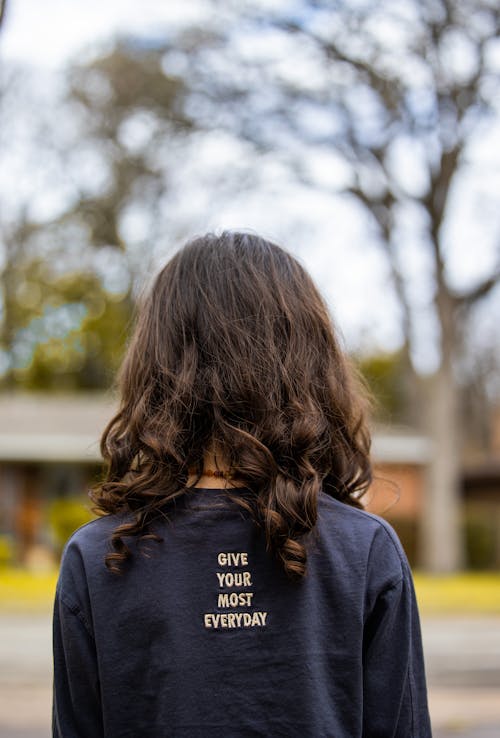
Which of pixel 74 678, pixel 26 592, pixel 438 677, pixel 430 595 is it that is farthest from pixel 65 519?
pixel 74 678

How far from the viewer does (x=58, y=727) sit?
158 cm

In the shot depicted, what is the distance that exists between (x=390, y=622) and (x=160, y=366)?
56 centimetres

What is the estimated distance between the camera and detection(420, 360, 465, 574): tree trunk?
20891mm

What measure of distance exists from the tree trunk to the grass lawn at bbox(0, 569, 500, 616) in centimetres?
237

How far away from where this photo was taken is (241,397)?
158 centimetres

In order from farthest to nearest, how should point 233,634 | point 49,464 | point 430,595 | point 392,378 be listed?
point 392,378, point 49,464, point 430,595, point 233,634

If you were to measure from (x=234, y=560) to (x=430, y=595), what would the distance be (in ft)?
44.5

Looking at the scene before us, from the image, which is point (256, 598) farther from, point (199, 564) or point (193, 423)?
point (193, 423)

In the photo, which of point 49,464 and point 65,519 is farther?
point 49,464

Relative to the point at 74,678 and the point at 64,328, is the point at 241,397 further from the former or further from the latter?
the point at 64,328

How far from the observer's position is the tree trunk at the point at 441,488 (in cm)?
2089

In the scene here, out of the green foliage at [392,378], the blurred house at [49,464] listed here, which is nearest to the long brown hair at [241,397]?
the blurred house at [49,464]

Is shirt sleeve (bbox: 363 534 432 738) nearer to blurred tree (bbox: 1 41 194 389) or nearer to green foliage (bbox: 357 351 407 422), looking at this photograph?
blurred tree (bbox: 1 41 194 389)

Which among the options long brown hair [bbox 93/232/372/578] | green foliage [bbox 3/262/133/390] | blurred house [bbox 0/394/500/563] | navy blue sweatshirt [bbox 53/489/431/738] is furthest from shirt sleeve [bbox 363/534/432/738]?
green foliage [bbox 3/262/133/390]
